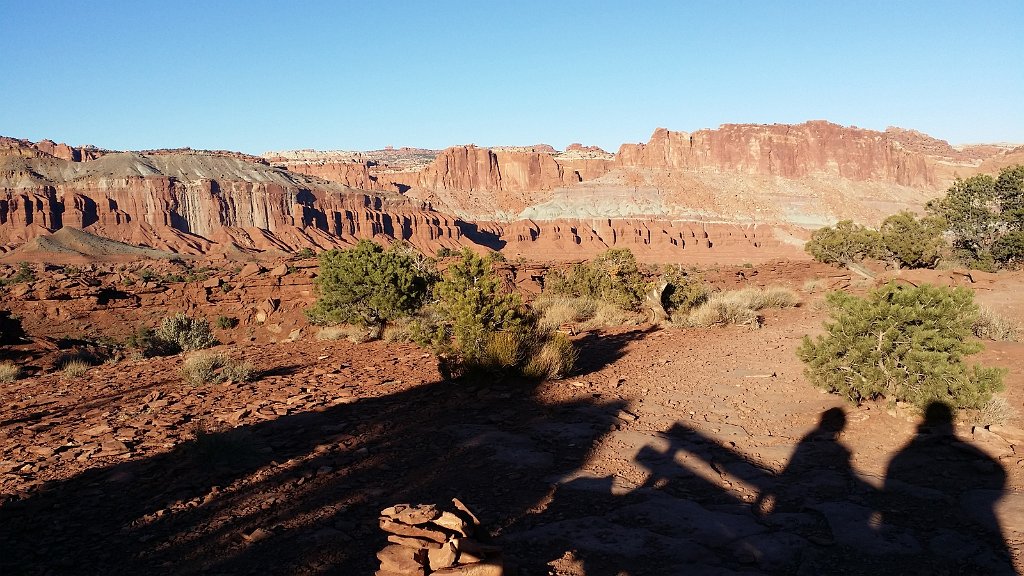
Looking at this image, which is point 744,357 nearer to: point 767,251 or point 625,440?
point 625,440

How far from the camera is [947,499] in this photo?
4801mm

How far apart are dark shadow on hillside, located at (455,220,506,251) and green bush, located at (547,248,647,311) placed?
76680 mm

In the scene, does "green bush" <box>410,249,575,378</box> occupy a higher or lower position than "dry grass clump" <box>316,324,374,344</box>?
higher

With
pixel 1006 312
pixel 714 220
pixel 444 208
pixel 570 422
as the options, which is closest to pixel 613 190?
pixel 714 220

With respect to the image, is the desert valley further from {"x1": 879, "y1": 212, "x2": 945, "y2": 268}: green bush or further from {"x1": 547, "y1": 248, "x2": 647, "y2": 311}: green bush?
{"x1": 879, "y1": 212, "x2": 945, "y2": 268}: green bush

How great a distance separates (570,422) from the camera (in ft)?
21.7

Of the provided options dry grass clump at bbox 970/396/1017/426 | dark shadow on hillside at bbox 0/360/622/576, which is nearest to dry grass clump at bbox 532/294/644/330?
dark shadow on hillside at bbox 0/360/622/576

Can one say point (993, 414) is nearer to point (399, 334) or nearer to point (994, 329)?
point (994, 329)

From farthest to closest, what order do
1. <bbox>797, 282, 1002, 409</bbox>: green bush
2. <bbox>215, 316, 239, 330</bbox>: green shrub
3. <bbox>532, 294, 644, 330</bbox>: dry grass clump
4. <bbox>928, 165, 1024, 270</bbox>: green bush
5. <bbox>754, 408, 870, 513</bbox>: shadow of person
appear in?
1. <bbox>928, 165, 1024, 270</bbox>: green bush
2. <bbox>215, 316, 239, 330</bbox>: green shrub
3. <bbox>532, 294, 644, 330</bbox>: dry grass clump
4. <bbox>797, 282, 1002, 409</bbox>: green bush
5. <bbox>754, 408, 870, 513</bbox>: shadow of person

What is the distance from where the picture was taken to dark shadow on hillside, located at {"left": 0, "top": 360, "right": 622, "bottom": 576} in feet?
12.3

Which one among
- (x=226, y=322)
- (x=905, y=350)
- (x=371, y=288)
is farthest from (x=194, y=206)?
(x=905, y=350)

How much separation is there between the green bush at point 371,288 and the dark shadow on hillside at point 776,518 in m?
9.58

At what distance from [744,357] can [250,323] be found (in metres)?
16.2

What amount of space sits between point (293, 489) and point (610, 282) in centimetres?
1337
